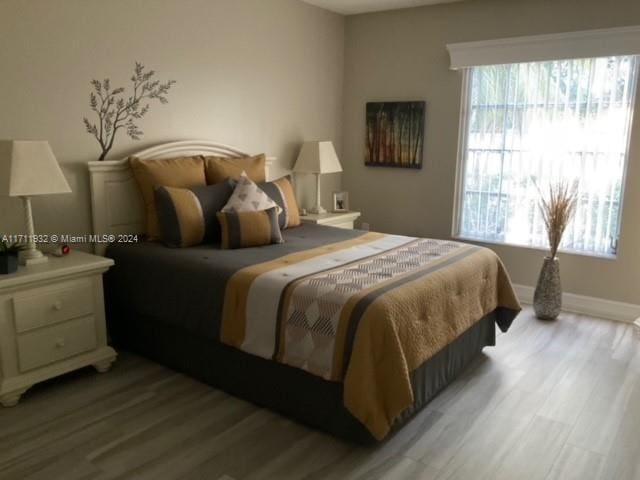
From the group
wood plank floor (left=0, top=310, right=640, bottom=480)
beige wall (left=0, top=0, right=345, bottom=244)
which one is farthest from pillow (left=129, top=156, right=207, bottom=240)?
wood plank floor (left=0, top=310, right=640, bottom=480)

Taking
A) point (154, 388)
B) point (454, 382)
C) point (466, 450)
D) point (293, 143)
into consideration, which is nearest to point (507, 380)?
point (454, 382)

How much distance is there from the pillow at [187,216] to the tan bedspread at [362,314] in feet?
2.02

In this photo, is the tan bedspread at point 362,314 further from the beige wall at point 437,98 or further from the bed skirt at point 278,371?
the beige wall at point 437,98

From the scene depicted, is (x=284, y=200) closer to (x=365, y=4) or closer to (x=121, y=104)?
(x=121, y=104)

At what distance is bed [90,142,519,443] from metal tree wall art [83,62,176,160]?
18 centimetres

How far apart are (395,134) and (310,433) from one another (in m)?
3.06

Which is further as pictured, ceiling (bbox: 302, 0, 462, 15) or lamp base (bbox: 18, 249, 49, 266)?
ceiling (bbox: 302, 0, 462, 15)

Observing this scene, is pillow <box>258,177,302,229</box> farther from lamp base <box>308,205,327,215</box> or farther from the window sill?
the window sill

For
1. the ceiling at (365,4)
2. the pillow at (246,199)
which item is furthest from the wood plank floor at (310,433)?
the ceiling at (365,4)

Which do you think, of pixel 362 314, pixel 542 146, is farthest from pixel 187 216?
pixel 542 146

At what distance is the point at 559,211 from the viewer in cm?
381

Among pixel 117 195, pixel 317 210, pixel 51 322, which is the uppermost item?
pixel 117 195

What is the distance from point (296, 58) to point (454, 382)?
2.94 meters

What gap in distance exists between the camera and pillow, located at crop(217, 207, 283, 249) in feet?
10.3
